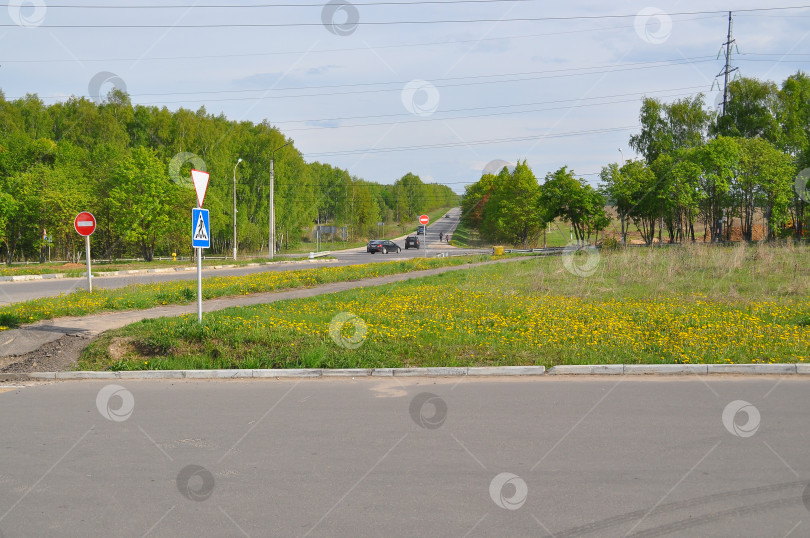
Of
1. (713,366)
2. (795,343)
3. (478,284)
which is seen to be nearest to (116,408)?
(713,366)

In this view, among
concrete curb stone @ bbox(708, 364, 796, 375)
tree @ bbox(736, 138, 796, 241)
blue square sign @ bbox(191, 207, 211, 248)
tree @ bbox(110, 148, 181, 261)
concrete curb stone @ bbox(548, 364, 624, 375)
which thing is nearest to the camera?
concrete curb stone @ bbox(708, 364, 796, 375)

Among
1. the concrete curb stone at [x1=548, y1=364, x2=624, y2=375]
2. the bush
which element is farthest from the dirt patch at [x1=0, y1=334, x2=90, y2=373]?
the bush

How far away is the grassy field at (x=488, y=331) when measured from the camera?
10.1 meters

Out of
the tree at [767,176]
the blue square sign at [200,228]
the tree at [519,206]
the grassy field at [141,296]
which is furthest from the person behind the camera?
the tree at [519,206]

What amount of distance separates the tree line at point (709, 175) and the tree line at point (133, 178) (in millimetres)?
26982

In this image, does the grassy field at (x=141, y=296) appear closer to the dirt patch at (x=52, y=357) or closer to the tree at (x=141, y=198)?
the dirt patch at (x=52, y=357)

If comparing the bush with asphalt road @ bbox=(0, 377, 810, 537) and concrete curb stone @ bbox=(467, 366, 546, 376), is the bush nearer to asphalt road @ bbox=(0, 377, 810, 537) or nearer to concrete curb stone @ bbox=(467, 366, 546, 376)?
concrete curb stone @ bbox=(467, 366, 546, 376)

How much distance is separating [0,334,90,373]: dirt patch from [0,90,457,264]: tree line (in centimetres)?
3272

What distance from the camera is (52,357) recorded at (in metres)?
10.6

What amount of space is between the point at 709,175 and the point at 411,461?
47222 millimetres

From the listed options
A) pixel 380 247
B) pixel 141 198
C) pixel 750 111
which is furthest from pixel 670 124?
pixel 141 198

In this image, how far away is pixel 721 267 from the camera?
71.8 feet

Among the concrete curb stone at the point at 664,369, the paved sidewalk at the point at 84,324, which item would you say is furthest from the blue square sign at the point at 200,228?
the concrete curb stone at the point at 664,369

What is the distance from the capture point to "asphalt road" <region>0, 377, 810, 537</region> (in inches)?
173
